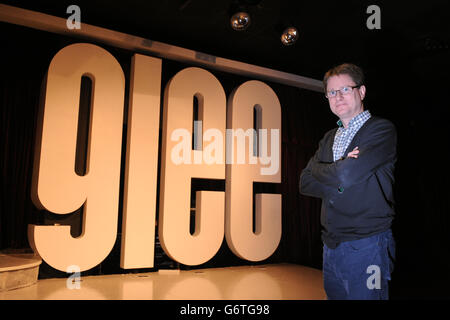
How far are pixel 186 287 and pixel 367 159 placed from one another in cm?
223

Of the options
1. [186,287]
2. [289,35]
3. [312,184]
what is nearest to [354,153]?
[312,184]

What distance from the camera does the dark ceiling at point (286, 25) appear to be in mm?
3402

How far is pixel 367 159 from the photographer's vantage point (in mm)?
1383

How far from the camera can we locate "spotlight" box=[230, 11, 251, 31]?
Answer: 318 centimetres

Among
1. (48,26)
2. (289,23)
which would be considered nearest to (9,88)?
(48,26)

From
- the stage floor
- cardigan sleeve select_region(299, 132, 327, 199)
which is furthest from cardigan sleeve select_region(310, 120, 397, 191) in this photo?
the stage floor

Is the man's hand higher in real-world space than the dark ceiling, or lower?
lower

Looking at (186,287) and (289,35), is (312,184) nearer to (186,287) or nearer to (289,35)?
(186,287)

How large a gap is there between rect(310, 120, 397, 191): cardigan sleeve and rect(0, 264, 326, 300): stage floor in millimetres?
1690

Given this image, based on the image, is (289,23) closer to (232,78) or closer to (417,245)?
(232,78)

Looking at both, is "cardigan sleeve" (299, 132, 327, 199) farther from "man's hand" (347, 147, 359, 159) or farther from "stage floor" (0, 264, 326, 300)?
"stage floor" (0, 264, 326, 300)

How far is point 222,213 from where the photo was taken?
12.7 ft

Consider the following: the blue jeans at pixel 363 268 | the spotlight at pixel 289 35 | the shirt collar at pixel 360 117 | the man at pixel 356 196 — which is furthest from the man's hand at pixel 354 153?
the spotlight at pixel 289 35
